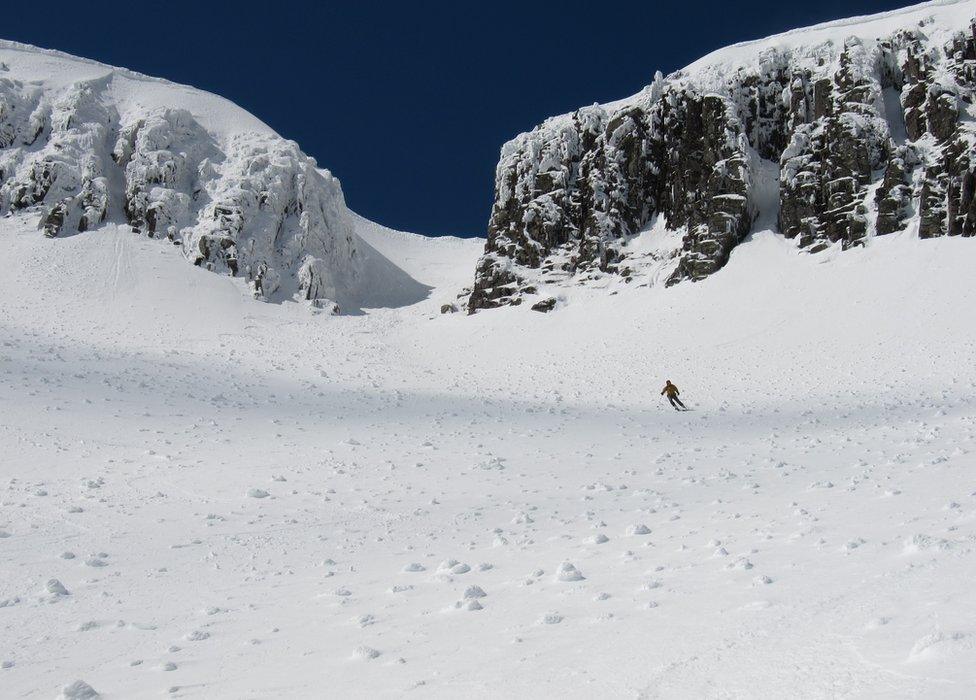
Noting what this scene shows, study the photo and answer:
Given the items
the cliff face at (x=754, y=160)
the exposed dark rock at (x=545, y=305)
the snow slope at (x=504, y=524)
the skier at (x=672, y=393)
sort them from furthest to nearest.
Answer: the exposed dark rock at (x=545, y=305) < the cliff face at (x=754, y=160) < the skier at (x=672, y=393) < the snow slope at (x=504, y=524)

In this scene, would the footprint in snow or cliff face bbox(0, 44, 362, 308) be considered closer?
the footprint in snow

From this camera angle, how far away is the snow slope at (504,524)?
16.9 feet

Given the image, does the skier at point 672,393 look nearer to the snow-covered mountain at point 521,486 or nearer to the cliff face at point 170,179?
the snow-covered mountain at point 521,486

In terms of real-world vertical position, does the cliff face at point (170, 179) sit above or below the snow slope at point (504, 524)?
above

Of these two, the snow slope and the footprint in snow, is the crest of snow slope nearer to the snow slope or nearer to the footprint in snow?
the snow slope

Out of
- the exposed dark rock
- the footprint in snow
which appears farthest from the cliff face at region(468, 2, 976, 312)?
the footprint in snow

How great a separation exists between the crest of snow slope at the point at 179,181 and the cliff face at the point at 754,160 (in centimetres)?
1454

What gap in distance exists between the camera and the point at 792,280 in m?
39.6

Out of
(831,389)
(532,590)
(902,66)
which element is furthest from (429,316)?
(532,590)

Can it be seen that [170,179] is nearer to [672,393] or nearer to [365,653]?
[672,393]

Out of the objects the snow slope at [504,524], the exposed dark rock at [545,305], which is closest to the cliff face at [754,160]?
the exposed dark rock at [545,305]

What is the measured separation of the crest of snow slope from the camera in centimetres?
5306

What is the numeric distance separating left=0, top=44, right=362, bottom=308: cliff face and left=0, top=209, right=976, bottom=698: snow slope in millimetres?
22598

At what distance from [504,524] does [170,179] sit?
5626 cm
